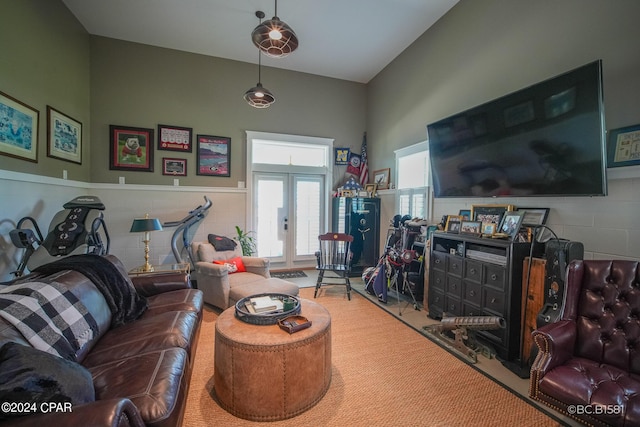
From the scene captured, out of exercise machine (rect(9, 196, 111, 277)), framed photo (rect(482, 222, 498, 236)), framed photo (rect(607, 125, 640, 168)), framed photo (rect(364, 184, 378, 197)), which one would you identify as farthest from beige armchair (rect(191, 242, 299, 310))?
framed photo (rect(607, 125, 640, 168))

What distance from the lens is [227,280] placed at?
3.35m

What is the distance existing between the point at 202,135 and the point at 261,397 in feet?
14.1

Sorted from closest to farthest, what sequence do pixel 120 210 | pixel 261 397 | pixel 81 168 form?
pixel 261 397 → pixel 81 168 → pixel 120 210

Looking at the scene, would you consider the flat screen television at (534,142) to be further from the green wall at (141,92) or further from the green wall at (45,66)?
the green wall at (45,66)

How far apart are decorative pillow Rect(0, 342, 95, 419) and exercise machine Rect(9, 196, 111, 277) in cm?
218

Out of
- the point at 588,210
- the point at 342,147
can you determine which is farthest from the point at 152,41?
the point at 588,210

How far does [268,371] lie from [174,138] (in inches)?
168

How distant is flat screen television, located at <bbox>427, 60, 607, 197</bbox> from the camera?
2090mm

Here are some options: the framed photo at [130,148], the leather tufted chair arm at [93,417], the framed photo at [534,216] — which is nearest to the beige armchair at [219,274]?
the framed photo at [130,148]

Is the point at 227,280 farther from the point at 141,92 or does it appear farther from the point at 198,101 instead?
the point at 141,92

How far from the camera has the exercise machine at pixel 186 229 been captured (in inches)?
166

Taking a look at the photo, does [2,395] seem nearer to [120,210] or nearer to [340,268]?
[340,268]

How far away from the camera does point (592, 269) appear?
1862 millimetres

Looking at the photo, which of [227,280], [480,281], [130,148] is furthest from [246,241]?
[480,281]
